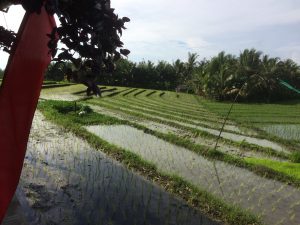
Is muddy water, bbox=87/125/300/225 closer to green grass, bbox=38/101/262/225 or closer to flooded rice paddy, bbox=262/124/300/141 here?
green grass, bbox=38/101/262/225

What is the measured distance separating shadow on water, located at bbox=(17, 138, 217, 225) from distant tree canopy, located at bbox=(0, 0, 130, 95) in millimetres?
2843

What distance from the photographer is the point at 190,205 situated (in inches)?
219

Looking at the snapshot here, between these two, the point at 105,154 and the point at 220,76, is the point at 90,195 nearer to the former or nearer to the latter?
the point at 105,154

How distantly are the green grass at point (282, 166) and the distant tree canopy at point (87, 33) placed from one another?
249 inches

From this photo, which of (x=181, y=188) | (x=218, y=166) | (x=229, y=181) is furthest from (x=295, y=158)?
(x=181, y=188)

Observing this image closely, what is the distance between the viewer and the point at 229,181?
7.02m

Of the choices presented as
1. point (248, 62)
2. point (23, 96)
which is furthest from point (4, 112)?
point (248, 62)

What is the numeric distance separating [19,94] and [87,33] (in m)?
0.72

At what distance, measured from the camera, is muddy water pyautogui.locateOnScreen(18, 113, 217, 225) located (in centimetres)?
486

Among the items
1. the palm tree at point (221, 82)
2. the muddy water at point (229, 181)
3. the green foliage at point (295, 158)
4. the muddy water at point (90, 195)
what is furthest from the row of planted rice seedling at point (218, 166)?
the palm tree at point (221, 82)

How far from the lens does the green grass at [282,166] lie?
787 cm

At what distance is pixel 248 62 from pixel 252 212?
34.5 m

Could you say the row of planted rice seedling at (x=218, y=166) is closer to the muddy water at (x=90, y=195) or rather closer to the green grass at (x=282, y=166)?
the green grass at (x=282, y=166)

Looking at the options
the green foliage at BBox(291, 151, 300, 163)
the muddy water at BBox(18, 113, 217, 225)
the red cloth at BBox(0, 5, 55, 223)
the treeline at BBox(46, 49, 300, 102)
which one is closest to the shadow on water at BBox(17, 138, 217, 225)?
the muddy water at BBox(18, 113, 217, 225)
